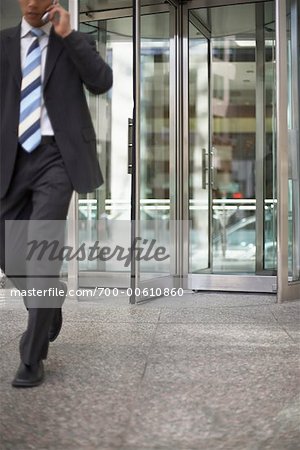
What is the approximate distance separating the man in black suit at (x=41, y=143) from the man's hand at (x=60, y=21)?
2 centimetres

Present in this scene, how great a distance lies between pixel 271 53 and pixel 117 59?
5.38ft

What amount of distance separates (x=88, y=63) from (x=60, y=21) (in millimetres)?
196

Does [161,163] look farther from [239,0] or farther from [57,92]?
[57,92]

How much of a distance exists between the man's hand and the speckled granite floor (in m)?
1.46

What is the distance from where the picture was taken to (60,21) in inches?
95.5

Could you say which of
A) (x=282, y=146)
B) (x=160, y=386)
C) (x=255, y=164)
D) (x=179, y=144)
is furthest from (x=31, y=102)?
→ (x=255, y=164)

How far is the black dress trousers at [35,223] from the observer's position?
2.50m

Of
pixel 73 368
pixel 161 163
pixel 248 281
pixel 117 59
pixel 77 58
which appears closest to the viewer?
pixel 77 58

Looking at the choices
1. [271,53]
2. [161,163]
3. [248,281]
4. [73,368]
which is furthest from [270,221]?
[73,368]

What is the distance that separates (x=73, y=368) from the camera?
9.34 ft

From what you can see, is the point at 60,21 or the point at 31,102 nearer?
the point at 60,21

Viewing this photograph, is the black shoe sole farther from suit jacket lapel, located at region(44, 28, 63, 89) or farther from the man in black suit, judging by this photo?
suit jacket lapel, located at region(44, 28, 63, 89)

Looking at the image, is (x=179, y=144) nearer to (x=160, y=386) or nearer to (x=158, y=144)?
(x=158, y=144)

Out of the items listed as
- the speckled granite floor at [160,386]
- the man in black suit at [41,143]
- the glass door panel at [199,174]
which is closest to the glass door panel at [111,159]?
the glass door panel at [199,174]
